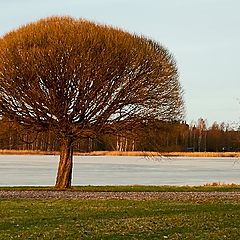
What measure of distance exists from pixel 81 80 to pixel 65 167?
4545 mm

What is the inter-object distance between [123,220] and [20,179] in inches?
917

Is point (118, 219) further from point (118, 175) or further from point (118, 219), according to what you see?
point (118, 175)

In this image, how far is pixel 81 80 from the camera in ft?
83.8

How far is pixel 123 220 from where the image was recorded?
13.6m

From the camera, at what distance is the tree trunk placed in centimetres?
2744

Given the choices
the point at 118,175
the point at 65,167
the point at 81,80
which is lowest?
the point at 118,175

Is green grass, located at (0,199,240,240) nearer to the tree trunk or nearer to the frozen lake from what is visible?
the tree trunk

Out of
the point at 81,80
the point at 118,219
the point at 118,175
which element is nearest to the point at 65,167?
the point at 81,80

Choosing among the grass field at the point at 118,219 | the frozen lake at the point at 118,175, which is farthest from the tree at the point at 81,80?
the grass field at the point at 118,219

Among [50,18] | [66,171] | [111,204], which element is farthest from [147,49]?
[111,204]

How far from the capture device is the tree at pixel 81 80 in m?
25.2

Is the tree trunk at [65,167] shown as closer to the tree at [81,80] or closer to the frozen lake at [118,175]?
the tree at [81,80]

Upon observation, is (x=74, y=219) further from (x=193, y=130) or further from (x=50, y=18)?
(x=193, y=130)

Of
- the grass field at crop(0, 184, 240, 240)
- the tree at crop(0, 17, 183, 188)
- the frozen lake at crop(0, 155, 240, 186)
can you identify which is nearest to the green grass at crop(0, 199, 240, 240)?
the grass field at crop(0, 184, 240, 240)
